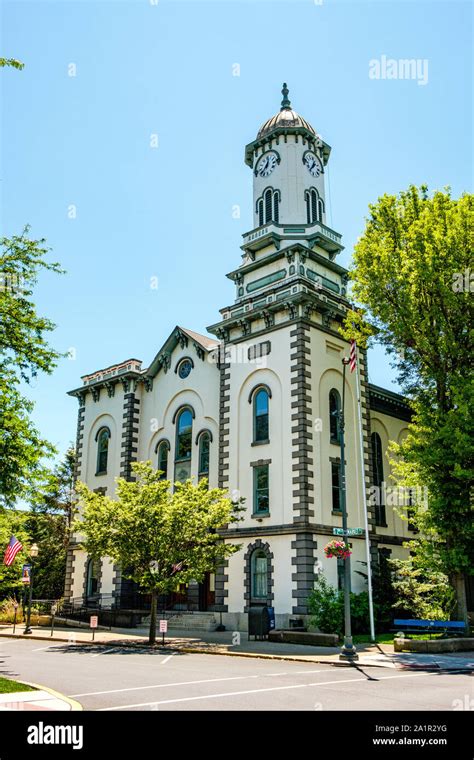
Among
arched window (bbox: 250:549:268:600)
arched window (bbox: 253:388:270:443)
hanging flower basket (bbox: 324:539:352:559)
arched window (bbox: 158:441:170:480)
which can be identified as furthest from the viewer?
arched window (bbox: 158:441:170:480)

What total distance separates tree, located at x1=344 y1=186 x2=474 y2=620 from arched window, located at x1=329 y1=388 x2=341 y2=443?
4.06 m

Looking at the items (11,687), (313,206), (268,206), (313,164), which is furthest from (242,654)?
(313,164)

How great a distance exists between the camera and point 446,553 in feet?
77.1

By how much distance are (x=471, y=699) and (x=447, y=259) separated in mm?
16716

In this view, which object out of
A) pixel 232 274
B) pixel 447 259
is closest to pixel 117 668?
pixel 447 259

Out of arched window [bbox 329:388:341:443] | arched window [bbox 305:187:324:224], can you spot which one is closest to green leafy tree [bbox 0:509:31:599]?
arched window [bbox 329:388:341:443]

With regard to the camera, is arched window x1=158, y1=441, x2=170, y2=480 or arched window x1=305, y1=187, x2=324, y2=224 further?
arched window x1=158, y1=441, x2=170, y2=480

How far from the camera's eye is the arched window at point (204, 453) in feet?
110

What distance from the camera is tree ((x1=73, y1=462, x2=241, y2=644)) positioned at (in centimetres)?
2364

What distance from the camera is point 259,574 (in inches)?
1105

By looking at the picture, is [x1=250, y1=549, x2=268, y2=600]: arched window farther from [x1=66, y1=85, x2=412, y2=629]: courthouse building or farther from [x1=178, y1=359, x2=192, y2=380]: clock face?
[x1=178, y1=359, x2=192, y2=380]: clock face

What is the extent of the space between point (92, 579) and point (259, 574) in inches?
552

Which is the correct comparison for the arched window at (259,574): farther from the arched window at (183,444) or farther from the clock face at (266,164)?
the clock face at (266,164)
